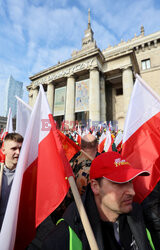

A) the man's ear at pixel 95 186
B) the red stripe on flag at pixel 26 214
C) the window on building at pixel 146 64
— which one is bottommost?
the red stripe on flag at pixel 26 214

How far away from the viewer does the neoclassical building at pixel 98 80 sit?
17.0 meters

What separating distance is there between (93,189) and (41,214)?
1.75 ft

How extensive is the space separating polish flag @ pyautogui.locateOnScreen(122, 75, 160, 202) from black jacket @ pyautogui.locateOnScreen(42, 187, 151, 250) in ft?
2.23

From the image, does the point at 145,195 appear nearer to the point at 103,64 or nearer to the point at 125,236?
the point at 125,236

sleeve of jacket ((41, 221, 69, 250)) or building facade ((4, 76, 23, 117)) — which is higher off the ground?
building facade ((4, 76, 23, 117))

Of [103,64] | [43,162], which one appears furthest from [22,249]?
[103,64]

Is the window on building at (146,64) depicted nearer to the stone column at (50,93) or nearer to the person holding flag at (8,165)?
the stone column at (50,93)

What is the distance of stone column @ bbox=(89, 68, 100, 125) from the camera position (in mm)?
15881

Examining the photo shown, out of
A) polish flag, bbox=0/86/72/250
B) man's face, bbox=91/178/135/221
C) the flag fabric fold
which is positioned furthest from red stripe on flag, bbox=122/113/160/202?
polish flag, bbox=0/86/72/250

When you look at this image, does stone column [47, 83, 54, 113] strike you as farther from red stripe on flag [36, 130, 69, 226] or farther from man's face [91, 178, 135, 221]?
man's face [91, 178, 135, 221]

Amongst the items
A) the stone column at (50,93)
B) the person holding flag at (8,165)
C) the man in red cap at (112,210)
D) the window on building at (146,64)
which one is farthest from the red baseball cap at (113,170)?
the window on building at (146,64)

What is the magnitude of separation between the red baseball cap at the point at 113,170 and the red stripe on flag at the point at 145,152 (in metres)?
0.63

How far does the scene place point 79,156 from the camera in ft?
7.86

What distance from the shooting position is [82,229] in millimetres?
1024
